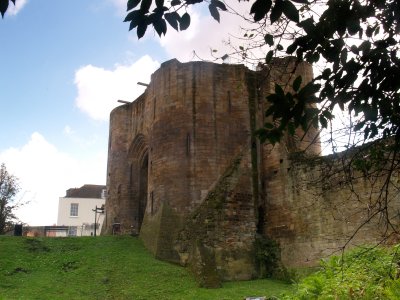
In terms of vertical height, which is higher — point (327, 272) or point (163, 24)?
point (163, 24)

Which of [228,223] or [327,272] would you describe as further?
[228,223]

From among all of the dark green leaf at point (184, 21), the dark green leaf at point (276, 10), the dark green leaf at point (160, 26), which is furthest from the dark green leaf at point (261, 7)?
the dark green leaf at point (160, 26)

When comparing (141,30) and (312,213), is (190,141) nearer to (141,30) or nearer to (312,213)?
(312,213)

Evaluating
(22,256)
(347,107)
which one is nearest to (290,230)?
(22,256)

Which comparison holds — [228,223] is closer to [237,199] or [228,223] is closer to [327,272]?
[237,199]

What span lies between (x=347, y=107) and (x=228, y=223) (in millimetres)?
13703

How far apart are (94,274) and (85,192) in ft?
126

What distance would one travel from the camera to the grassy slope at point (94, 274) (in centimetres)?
1420

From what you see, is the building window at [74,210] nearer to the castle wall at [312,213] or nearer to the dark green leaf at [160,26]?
the castle wall at [312,213]

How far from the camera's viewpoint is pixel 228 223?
17.7 metres

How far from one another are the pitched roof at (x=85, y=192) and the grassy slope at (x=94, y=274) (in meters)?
33.6

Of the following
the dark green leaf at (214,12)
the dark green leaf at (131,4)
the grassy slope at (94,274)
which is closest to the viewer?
the dark green leaf at (131,4)

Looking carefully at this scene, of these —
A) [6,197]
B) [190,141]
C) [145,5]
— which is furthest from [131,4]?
[6,197]

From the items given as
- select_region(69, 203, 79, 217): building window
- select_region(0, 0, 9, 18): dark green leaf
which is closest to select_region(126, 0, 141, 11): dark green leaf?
select_region(0, 0, 9, 18): dark green leaf
